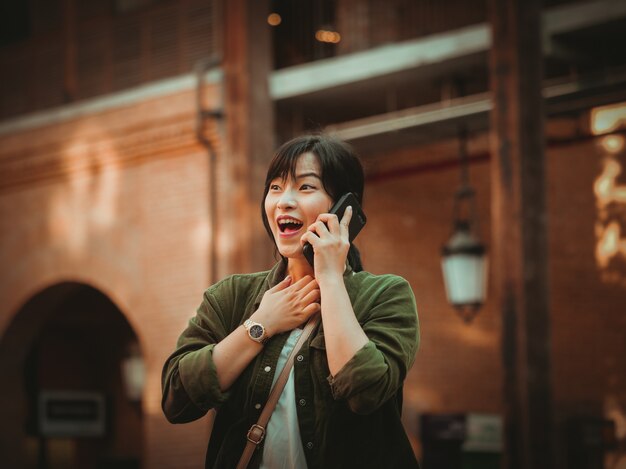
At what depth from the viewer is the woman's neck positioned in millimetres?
3096

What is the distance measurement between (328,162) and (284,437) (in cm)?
71

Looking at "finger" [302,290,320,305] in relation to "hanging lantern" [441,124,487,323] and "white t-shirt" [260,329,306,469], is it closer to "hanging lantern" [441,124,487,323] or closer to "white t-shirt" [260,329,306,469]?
"white t-shirt" [260,329,306,469]

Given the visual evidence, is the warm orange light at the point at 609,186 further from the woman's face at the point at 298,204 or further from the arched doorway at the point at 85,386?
the woman's face at the point at 298,204

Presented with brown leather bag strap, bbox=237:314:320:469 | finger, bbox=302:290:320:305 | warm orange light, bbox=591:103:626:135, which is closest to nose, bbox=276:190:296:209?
finger, bbox=302:290:320:305

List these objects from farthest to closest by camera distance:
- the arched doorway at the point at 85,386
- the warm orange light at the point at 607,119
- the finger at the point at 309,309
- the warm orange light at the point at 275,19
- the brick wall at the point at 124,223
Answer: the arched doorway at the point at 85,386
the warm orange light at the point at 275,19
the brick wall at the point at 124,223
the warm orange light at the point at 607,119
the finger at the point at 309,309

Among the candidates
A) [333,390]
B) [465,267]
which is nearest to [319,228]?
[333,390]

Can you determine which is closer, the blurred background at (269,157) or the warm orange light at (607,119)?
the blurred background at (269,157)

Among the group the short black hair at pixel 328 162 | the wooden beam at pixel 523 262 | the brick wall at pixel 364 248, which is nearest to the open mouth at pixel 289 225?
the short black hair at pixel 328 162

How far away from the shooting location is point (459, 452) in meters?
12.2

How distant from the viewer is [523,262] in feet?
29.1

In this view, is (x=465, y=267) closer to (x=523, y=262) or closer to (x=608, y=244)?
(x=523, y=262)

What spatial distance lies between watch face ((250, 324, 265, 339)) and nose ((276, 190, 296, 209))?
12.7 inches

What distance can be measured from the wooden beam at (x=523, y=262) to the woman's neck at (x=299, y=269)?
5.94m

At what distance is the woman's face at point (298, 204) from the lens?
3.04 metres
